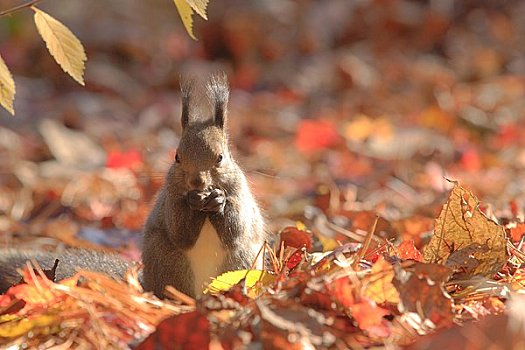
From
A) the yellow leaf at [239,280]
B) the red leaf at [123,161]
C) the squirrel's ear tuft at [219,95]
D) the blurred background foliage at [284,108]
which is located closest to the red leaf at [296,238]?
the squirrel's ear tuft at [219,95]

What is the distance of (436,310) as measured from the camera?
5.57ft

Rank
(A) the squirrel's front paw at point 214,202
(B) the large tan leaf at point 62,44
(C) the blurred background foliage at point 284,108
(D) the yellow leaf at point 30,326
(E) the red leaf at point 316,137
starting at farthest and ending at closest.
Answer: (E) the red leaf at point 316,137, (C) the blurred background foliage at point 284,108, (A) the squirrel's front paw at point 214,202, (B) the large tan leaf at point 62,44, (D) the yellow leaf at point 30,326

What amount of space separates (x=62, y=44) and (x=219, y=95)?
40 centimetres

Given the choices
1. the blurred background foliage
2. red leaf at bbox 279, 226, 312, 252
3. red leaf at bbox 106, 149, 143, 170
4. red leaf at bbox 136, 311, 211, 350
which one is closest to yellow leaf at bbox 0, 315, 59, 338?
red leaf at bbox 136, 311, 211, 350

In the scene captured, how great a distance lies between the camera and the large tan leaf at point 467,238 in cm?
197

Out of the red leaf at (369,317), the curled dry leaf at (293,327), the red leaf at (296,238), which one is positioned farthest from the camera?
the red leaf at (296,238)

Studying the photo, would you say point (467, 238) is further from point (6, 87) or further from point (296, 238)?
point (6, 87)

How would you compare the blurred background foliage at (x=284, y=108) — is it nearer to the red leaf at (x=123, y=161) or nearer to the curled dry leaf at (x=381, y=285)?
the red leaf at (x=123, y=161)

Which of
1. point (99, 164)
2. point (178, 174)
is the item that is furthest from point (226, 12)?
point (178, 174)

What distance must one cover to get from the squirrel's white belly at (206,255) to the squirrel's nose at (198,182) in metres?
0.10

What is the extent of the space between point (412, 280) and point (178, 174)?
0.75 m

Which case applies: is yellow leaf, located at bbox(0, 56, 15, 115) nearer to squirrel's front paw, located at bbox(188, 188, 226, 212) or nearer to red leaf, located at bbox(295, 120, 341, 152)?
squirrel's front paw, located at bbox(188, 188, 226, 212)

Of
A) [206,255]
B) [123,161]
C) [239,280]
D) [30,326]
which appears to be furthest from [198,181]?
[123,161]

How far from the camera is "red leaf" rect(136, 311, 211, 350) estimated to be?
1.57 m
